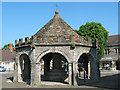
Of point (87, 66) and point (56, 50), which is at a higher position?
point (56, 50)

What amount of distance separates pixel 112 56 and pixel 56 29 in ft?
110

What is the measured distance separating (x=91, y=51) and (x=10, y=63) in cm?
3995

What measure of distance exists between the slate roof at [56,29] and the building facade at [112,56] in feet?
102

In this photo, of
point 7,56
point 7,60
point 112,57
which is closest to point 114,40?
point 112,57

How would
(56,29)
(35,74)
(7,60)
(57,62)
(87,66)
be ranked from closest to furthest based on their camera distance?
(35,74), (56,29), (57,62), (87,66), (7,60)

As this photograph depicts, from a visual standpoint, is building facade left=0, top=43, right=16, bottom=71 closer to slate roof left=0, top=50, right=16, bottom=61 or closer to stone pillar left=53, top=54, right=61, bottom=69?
slate roof left=0, top=50, right=16, bottom=61

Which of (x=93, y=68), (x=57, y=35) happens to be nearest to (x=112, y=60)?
(x=93, y=68)

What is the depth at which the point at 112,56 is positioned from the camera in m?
49.5

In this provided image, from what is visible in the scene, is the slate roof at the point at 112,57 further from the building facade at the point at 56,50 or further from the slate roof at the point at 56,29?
the slate roof at the point at 56,29

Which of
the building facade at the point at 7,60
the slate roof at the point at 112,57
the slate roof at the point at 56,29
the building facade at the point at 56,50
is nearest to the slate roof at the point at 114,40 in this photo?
the slate roof at the point at 112,57

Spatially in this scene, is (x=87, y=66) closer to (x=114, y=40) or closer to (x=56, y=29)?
(x=56, y=29)

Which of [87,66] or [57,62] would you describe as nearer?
[57,62]

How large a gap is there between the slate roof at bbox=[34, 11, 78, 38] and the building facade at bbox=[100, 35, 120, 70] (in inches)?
1225

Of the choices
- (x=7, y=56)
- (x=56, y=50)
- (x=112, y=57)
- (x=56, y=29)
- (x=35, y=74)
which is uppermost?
(x=56, y=29)
